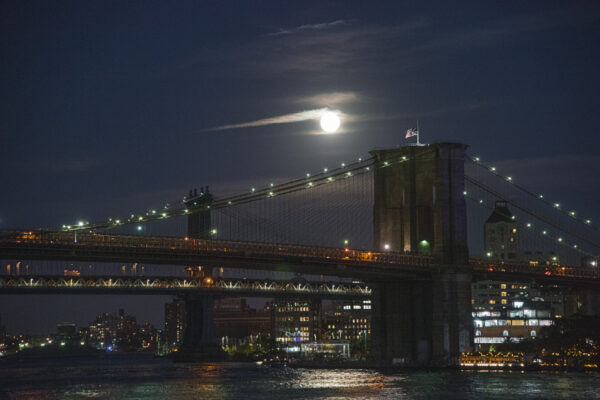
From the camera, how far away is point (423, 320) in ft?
319

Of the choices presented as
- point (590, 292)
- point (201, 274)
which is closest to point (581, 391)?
point (590, 292)

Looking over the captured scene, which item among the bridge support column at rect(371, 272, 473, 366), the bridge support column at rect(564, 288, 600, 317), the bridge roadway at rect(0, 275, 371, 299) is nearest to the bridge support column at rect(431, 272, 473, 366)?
the bridge support column at rect(371, 272, 473, 366)

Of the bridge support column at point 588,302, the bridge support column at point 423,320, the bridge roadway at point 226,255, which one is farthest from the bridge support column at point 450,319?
the bridge support column at point 588,302

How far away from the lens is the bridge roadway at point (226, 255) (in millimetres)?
77000

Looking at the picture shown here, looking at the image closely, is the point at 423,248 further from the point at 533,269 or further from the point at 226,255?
the point at 226,255

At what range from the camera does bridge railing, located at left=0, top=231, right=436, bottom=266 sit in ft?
252

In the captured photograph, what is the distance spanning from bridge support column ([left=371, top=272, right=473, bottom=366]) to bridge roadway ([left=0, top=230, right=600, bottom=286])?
2075 mm

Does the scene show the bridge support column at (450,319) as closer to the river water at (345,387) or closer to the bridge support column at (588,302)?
the river water at (345,387)

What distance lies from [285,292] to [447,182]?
7684 centimetres

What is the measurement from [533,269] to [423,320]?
686 inches

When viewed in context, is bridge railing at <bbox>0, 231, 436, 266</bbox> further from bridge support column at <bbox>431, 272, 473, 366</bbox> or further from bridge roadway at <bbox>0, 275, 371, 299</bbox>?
bridge roadway at <bbox>0, 275, 371, 299</bbox>

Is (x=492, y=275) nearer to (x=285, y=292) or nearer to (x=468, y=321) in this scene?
(x=468, y=321)

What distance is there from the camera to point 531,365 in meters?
96.6

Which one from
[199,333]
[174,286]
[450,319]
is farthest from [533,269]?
[199,333]
